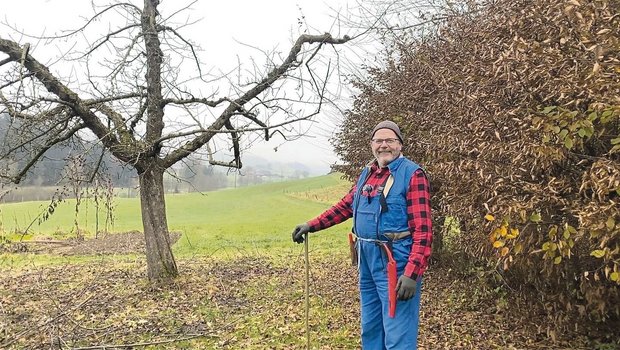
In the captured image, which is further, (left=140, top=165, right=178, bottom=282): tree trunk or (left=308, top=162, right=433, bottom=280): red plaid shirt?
(left=140, top=165, right=178, bottom=282): tree trunk

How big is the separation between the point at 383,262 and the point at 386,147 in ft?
2.83

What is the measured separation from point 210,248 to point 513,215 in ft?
41.6

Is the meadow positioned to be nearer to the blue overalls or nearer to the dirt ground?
the dirt ground

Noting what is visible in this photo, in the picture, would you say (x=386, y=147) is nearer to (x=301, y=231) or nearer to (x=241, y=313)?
(x=301, y=231)

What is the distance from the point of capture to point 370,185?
3889 millimetres

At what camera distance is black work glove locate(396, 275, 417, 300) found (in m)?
3.49

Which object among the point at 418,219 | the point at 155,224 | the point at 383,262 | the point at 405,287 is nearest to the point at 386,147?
the point at 418,219

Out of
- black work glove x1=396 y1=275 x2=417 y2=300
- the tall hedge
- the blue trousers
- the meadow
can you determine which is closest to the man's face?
the blue trousers

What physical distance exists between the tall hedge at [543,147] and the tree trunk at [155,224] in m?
4.81

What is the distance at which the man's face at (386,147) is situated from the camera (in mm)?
3820

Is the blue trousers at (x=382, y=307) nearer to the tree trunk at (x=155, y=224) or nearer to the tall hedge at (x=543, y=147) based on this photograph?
the tall hedge at (x=543, y=147)

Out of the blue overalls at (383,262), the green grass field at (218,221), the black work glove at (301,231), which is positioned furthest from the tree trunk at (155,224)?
the blue overalls at (383,262)

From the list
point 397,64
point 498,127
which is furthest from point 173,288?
point 498,127

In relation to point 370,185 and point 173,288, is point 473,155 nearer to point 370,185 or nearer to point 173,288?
point 370,185
